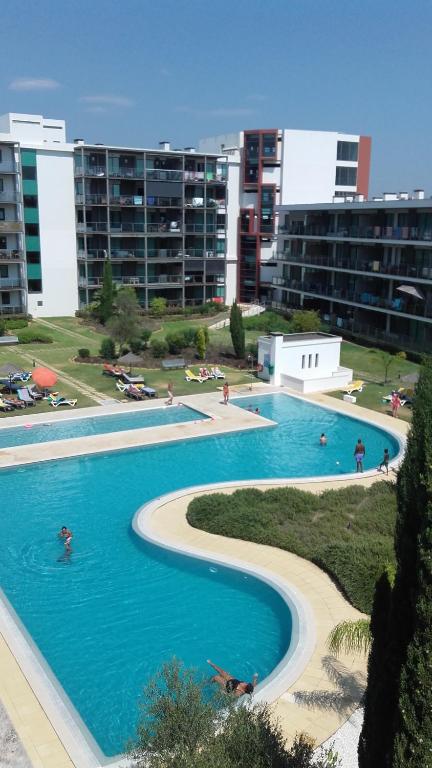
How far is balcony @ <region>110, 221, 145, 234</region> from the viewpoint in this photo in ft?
193

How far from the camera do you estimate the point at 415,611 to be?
7480 millimetres

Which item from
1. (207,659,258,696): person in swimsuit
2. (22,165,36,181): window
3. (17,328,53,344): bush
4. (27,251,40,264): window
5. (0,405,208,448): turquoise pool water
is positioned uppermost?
(22,165,36,181): window

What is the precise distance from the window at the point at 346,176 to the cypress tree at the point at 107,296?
2824 centimetres

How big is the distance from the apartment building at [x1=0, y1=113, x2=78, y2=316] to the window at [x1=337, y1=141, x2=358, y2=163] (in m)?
27.6

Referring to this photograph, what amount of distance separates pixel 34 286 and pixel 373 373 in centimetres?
3154

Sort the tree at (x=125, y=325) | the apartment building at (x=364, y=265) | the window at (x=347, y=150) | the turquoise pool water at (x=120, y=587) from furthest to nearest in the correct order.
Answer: the window at (x=347, y=150) < the apartment building at (x=364, y=265) < the tree at (x=125, y=325) < the turquoise pool water at (x=120, y=587)

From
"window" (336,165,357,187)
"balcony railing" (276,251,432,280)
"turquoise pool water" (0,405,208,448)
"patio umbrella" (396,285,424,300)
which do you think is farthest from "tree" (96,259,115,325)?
"window" (336,165,357,187)

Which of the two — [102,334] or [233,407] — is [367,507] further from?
[102,334]

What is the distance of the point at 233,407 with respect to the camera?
33.0 metres

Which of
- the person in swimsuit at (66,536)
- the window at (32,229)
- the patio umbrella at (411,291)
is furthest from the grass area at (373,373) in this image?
the window at (32,229)

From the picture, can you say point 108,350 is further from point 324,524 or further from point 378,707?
point 378,707

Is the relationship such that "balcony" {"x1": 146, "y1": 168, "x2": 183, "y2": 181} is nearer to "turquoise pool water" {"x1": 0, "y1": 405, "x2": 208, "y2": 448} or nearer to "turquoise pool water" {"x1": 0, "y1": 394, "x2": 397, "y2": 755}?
"turquoise pool water" {"x1": 0, "y1": 405, "x2": 208, "y2": 448}

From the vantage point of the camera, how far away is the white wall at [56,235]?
185 ft

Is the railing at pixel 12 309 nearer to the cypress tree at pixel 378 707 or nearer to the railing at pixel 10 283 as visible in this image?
the railing at pixel 10 283
